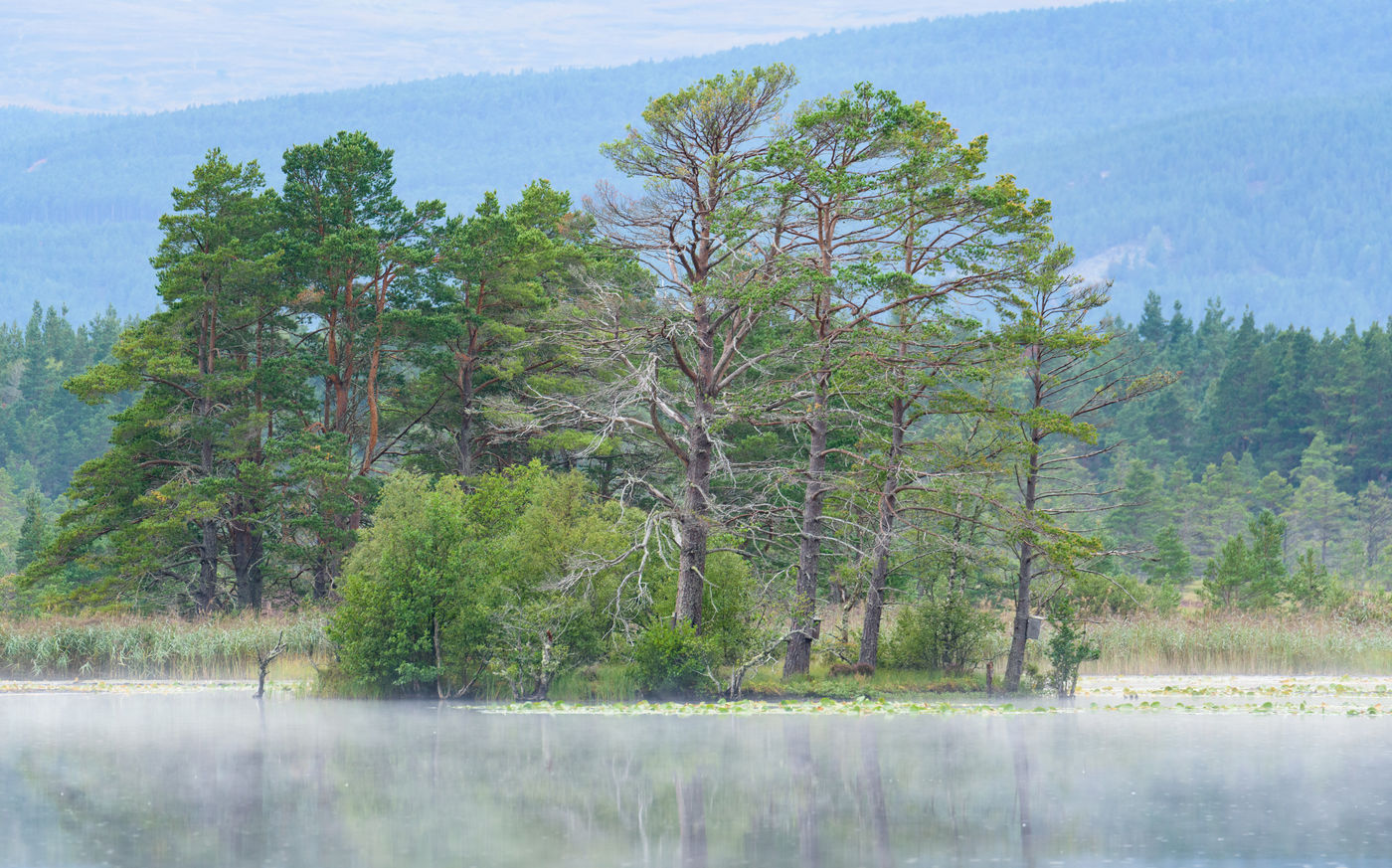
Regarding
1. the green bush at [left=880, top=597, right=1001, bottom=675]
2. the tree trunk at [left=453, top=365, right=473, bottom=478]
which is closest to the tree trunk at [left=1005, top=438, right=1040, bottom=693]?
the green bush at [left=880, top=597, right=1001, bottom=675]

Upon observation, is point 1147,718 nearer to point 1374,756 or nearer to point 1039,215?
point 1374,756

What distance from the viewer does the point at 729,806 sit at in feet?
61.5

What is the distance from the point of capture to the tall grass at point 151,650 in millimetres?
36000

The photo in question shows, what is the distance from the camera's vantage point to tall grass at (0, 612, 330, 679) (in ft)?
118

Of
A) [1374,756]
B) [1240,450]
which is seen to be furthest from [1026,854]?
[1240,450]

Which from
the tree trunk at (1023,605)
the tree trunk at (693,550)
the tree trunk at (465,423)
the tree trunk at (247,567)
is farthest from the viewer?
the tree trunk at (465,423)

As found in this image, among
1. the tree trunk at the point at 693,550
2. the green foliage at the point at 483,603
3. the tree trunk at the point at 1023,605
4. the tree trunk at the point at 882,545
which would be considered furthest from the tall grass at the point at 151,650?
the tree trunk at the point at 1023,605

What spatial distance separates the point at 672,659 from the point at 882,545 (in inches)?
202

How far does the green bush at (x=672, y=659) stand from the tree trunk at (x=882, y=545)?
4.14 m

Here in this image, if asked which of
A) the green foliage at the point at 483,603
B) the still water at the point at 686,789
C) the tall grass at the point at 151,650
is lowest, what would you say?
the still water at the point at 686,789

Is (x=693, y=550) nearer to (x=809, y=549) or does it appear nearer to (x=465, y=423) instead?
(x=809, y=549)

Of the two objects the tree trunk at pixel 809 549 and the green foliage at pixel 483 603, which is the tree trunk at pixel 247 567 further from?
the tree trunk at pixel 809 549

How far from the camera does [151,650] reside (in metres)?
36.4

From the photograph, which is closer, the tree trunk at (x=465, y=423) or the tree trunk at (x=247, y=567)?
the tree trunk at (x=247, y=567)
